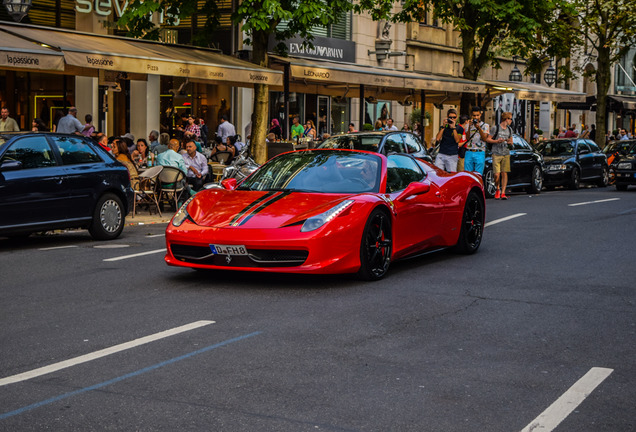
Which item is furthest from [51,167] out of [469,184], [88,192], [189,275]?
[469,184]

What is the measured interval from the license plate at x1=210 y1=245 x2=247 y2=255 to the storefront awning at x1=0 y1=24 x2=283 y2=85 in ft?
30.0

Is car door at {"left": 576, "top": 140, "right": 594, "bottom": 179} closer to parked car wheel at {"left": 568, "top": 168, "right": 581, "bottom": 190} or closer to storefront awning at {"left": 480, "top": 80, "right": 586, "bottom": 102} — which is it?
parked car wheel at {"left": 568, "top": 168, "right": 581, "bottom": 190}

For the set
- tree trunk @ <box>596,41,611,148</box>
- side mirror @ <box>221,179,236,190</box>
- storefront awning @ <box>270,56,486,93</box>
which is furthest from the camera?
tree trunk @ <box>596,41,611,148</box>

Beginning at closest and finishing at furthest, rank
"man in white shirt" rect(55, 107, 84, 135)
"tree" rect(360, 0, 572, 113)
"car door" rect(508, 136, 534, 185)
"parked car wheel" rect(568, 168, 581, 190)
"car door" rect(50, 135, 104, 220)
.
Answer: "car door" rect(50, 135, 104, 220) < "man in white shirt" rect(55, 107, 84, 135) < "car door" rect(508, 136, 534, 185) < "parked car wheel" rect(568, 168, 581, 190) < "tree" rect(360, 0, 572, 113)

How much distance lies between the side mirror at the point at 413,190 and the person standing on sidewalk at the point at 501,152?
12.3 meters

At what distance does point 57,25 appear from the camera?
81.5 feet

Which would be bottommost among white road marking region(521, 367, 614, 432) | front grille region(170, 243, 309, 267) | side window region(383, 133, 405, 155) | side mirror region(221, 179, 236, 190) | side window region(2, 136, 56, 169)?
white road marking region(521, 367, 614, 432)

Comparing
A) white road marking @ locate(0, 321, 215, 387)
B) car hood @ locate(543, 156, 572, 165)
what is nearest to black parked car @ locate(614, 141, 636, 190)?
car hood @ locate(543, 156, 572, 165)

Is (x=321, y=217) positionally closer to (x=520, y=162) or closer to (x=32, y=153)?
(x=32, y=153)

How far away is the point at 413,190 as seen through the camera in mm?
10078

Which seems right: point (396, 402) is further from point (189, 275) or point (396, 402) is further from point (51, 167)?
point (51, 167)

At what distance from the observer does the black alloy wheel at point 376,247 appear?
921cm

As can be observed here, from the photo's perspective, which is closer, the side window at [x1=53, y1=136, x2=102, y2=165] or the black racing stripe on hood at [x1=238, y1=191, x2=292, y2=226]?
the black racing stripe on hood at [x1=238, y1=191, x2=292, y2=226]

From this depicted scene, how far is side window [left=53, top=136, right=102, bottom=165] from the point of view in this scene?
12.9m
